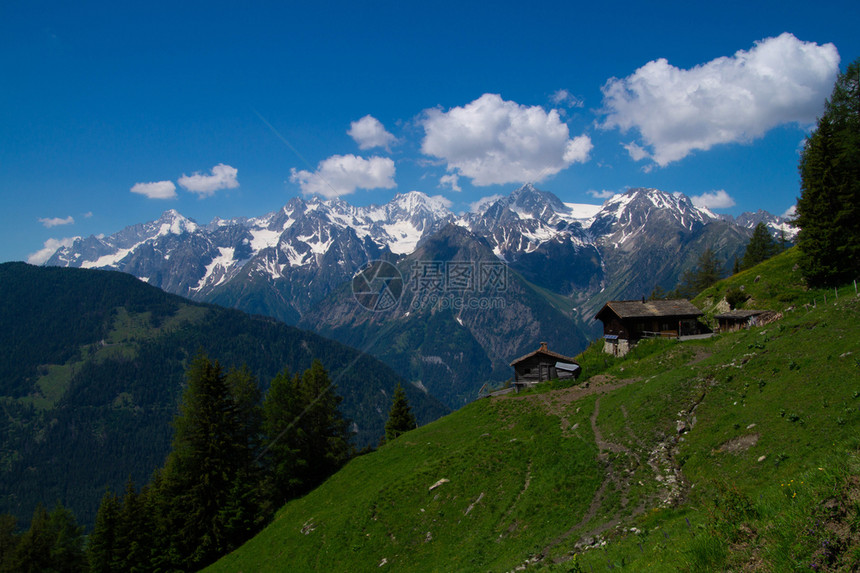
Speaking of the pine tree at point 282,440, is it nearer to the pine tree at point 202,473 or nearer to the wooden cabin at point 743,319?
the pine tree at point 202,473

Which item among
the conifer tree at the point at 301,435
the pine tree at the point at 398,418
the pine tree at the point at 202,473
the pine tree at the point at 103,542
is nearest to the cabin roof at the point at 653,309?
the pine tree at the point at 398,418

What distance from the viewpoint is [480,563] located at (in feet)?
65.6

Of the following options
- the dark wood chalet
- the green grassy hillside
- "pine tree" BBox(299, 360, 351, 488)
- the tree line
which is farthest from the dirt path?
the tree line

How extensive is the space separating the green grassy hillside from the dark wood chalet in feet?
24.0

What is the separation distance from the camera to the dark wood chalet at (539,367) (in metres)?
46.7

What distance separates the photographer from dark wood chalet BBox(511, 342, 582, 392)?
46.7 meters

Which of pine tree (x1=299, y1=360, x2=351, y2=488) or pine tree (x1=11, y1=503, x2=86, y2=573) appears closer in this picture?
pine tree (x1=299, y1=360, x2=351, y2=488)

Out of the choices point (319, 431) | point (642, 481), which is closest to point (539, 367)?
point (319, 431)

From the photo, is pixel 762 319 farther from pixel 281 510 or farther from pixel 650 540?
pixel 281 510

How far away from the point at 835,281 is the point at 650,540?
43.8m

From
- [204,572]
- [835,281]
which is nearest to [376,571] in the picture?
[204,572]

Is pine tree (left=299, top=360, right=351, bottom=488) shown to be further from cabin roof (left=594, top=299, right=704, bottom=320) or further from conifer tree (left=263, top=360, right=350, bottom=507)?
cabin roof (left=594, top=299, right=704, bottom=320)

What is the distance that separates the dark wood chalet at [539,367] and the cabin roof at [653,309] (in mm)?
9689

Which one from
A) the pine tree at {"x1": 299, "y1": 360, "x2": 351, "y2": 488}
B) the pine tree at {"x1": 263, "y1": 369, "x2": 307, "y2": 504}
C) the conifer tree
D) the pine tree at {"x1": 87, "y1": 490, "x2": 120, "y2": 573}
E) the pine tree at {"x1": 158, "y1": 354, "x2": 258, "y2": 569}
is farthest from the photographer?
the pine tree at {"x1": 299, "y1": 360, "x2": 351, "y2": 488}
